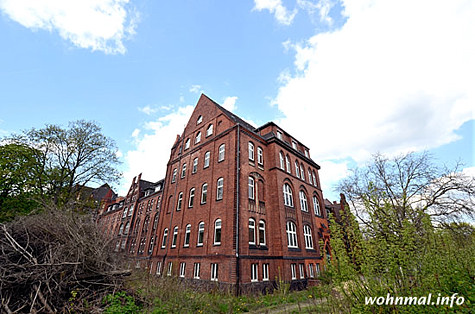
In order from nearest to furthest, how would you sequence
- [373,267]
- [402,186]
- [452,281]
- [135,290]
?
1. [373,267]
2. [452,281]
3. [135,290]
4. [402,186]

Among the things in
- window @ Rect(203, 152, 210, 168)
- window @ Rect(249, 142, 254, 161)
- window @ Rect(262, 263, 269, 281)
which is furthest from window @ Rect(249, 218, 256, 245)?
window @ Rect(203, 152, 210, 168)

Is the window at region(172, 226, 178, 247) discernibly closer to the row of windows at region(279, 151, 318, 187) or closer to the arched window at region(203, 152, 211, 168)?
the arched window at region(203, 152, 211, 168)

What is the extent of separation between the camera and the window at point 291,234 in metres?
15.9

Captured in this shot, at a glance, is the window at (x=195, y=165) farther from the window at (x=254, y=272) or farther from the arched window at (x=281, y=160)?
the window at (x=254, y=272)

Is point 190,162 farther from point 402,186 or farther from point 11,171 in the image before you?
point 402,186

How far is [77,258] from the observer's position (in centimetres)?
683

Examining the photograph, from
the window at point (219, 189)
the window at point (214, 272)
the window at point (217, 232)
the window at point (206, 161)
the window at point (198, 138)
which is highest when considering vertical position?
the window at point (198, 138)

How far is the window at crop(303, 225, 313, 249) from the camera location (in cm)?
1791

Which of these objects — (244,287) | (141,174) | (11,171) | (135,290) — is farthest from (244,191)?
(141,174)

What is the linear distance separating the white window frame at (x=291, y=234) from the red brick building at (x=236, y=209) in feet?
0.26

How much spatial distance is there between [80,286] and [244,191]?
10.2m

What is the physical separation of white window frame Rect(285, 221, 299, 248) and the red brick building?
3.1 inches

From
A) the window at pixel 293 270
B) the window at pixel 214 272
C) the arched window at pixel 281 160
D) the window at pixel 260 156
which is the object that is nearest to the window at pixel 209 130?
the window at pixel 260 156

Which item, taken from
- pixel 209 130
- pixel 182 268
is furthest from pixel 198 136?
pixel 182 268
